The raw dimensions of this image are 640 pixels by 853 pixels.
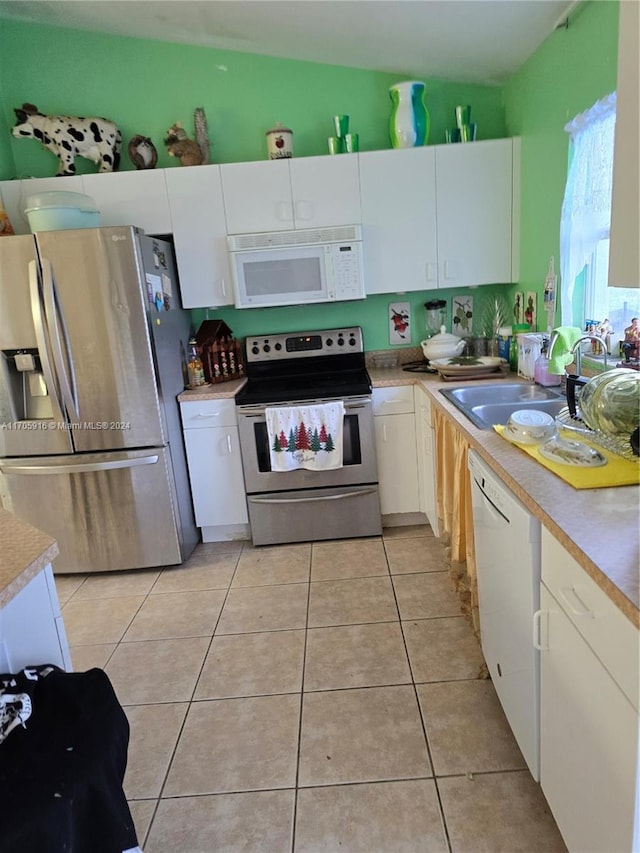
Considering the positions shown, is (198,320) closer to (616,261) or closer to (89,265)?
(89,265)

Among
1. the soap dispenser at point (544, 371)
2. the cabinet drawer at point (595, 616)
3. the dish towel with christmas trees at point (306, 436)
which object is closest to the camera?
the cabinet drawer at point (595, 616)

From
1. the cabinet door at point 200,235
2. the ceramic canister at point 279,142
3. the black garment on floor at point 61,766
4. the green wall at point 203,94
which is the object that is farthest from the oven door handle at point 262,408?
the black garment on floor at point 61,766

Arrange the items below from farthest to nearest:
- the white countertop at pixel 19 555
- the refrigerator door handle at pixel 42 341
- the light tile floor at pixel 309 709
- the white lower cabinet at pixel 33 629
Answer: the refrigerator door handle at pixel 42 341 < the light tile floor at pixel 309 709 < the white lower cabinet at pixel 33 629 < the white countertop at pixel 19 555

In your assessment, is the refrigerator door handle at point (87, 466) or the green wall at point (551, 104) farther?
the refrigerator door handle at point (87, 466)

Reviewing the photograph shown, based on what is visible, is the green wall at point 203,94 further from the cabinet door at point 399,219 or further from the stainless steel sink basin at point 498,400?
the stainless steel sink basin at point 498,400

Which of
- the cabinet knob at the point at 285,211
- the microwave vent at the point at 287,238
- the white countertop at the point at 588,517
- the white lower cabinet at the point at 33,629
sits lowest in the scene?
the white lower cabinet at the point at 33,629

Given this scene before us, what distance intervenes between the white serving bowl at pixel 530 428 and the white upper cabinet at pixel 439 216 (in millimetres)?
1621

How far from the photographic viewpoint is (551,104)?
8.12 ft

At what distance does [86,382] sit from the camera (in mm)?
2721

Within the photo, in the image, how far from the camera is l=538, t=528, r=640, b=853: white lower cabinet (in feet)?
2.94

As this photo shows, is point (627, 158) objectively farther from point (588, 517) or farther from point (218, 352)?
point (218, 352)

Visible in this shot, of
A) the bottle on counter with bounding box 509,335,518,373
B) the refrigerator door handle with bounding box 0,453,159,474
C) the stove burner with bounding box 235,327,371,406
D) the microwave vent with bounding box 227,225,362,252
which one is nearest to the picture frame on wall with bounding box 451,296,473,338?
the bottle on counter with bounding box 509,335,518,373

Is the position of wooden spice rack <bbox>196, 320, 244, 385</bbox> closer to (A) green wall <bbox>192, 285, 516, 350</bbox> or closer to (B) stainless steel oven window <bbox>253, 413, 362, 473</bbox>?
(A) green wall <bbox>192, 285, 516, 350</bbox>

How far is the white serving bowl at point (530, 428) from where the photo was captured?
5.33 ft
